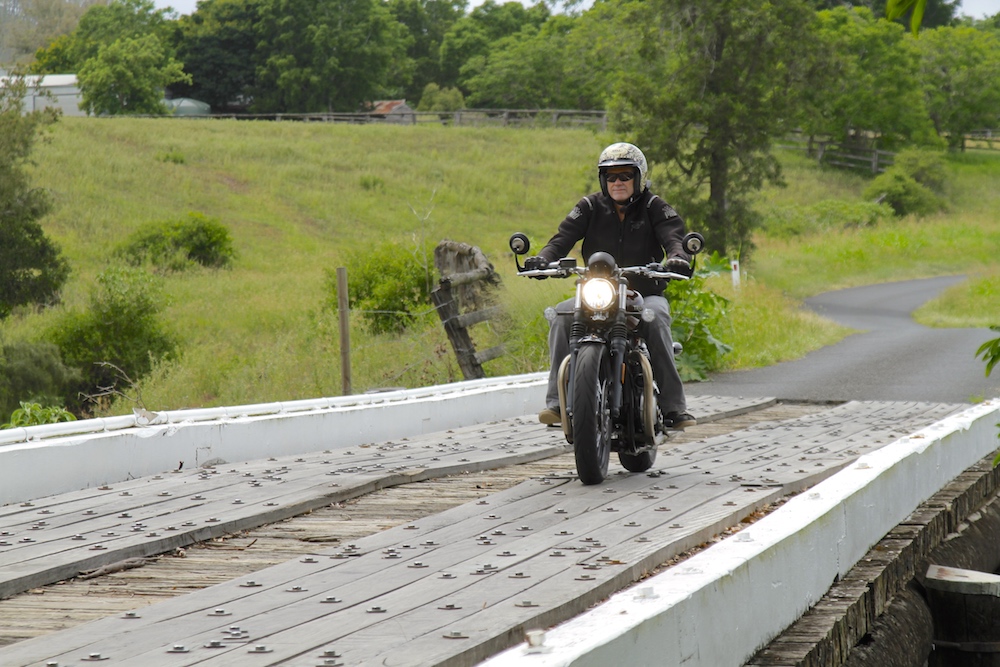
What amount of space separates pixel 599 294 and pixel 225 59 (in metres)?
98.5

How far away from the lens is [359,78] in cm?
9800

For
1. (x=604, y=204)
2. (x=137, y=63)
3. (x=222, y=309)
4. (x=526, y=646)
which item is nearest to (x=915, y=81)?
(x=137, y=63)

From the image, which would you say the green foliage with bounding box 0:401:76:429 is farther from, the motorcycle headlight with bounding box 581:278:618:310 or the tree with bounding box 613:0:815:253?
the tree with bounding box 613:0:815:253

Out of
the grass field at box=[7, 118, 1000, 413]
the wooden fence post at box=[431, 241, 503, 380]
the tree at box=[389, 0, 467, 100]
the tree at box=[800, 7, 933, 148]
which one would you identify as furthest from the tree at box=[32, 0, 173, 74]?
the wooden fence post at box=[431, 241, 503, 380]

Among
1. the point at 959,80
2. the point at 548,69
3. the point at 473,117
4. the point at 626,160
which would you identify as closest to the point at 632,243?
the point at 626,160

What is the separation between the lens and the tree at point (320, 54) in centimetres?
9575

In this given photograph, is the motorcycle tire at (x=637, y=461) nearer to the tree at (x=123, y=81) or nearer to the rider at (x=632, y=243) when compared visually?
the rider at (x=632, y=243)

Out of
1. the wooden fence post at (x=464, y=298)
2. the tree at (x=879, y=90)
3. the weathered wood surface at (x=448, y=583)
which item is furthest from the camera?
the tree at (x=879, y=90)

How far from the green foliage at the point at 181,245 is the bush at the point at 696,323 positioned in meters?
27.0

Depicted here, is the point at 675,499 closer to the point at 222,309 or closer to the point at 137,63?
the point at 222,309

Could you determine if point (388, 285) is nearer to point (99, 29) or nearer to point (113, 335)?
point (113, 335)

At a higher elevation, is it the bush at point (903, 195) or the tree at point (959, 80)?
the tree at point (959, 80)

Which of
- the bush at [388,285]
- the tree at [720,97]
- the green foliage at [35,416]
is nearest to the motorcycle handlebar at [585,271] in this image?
the green foliage at [35,416]

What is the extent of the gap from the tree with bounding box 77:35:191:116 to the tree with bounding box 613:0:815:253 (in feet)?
193
